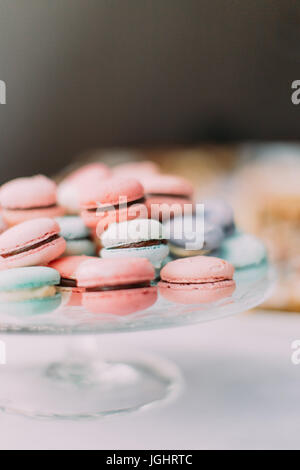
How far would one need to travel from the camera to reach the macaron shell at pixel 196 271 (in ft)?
2.16

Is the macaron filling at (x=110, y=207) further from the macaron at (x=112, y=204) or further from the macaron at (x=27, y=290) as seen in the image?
the macaron at (x=27, y=290)

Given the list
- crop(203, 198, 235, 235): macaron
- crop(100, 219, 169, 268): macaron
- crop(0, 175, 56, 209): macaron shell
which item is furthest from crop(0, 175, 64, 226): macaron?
crop(203, 198, 235, 235): macaron

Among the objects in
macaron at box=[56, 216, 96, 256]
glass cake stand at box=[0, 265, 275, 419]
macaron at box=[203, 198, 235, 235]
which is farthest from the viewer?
macaron at box=[203, 198, 235, 235]

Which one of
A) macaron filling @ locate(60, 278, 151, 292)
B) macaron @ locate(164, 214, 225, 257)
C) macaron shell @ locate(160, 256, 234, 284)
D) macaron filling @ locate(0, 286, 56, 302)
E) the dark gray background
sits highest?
the dark gray background

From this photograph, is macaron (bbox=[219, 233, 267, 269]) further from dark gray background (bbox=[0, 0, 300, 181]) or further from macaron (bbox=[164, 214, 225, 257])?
dark gray background (bbox=[0, 0, 300, 181])

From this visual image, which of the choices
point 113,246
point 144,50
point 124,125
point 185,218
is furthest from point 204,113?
point 113,246

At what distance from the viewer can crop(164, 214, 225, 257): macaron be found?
28.4 inches

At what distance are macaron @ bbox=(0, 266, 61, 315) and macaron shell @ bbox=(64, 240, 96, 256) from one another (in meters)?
0.09

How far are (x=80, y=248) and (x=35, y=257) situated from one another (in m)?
0.09

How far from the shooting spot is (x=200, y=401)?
0.75m

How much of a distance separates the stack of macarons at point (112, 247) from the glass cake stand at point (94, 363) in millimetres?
15

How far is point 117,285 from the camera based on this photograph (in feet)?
2.01
